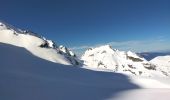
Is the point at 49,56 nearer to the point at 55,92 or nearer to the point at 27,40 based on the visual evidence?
the point at 27,40

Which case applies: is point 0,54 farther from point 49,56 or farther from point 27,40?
point 27,40

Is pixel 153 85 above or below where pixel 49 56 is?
below

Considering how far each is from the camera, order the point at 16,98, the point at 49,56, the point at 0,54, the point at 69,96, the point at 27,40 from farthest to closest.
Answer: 1. the point at 27,40
2. the point at 49,56
3. the point at 0,54
4. the point at 69,96
5. the point at 16,98

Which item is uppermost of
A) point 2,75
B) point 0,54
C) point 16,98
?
point 0,54

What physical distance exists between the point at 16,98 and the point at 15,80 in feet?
13.5

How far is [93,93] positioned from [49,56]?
38.1 m

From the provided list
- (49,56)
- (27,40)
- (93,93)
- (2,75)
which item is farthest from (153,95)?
(27,40)

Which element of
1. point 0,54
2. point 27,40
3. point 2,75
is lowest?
point 2,75

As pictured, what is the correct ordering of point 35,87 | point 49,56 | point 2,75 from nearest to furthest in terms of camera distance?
point 35,87, point 2,75, point 49,56

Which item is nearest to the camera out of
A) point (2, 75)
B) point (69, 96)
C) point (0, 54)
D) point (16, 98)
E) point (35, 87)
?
point (16, 98)

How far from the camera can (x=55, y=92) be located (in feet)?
61.4

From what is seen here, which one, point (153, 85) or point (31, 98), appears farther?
point (153, 85)

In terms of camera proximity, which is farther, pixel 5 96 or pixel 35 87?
pixel 35 87

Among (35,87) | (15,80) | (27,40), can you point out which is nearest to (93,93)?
(35,87)
